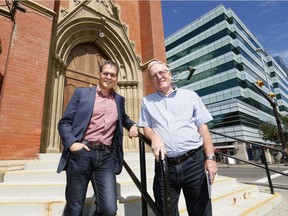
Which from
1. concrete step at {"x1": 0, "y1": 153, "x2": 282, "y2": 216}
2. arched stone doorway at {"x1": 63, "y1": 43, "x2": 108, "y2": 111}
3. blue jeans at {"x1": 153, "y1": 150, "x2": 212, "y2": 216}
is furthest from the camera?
arched stone doorway at {"x1": 63, "y1": 43, "x2": 108, "y2": 111}

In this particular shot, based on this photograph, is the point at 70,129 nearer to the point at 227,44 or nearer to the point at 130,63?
the point at 130,63

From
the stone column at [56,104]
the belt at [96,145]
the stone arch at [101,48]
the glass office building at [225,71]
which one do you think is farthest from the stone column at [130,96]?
the glass office building at [225,71]

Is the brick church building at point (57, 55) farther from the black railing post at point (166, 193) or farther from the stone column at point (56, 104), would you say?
the black railing post at point (166, 193)

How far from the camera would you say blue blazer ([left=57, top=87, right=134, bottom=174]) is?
1835 mm

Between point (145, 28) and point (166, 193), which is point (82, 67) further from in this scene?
point (166, 193)

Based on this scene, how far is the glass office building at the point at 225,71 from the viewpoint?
1312 inches

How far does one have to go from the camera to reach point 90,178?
1.86m

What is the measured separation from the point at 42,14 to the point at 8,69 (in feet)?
5.78

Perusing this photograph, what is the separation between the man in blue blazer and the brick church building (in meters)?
2.81

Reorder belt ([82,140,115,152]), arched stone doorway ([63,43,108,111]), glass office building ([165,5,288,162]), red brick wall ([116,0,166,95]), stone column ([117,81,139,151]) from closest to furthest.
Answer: belt ([82,140,115,152]) < arched stone doorway ([63,43,108,111]) < stone column ([117,81,139,151]) < red brick wall ([116,0,166,95]) < glass office building ([165,5,288,162])

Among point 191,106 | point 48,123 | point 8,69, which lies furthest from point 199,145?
point 48,123

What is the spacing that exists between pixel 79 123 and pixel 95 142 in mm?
233

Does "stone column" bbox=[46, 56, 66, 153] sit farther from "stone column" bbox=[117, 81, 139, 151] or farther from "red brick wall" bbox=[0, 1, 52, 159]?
"stone column" bbox=[117, 81, 139, 151]

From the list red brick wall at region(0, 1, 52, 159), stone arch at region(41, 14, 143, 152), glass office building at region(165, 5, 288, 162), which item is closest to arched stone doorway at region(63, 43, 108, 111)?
stone arch at region(41, 14, 143, 152)
